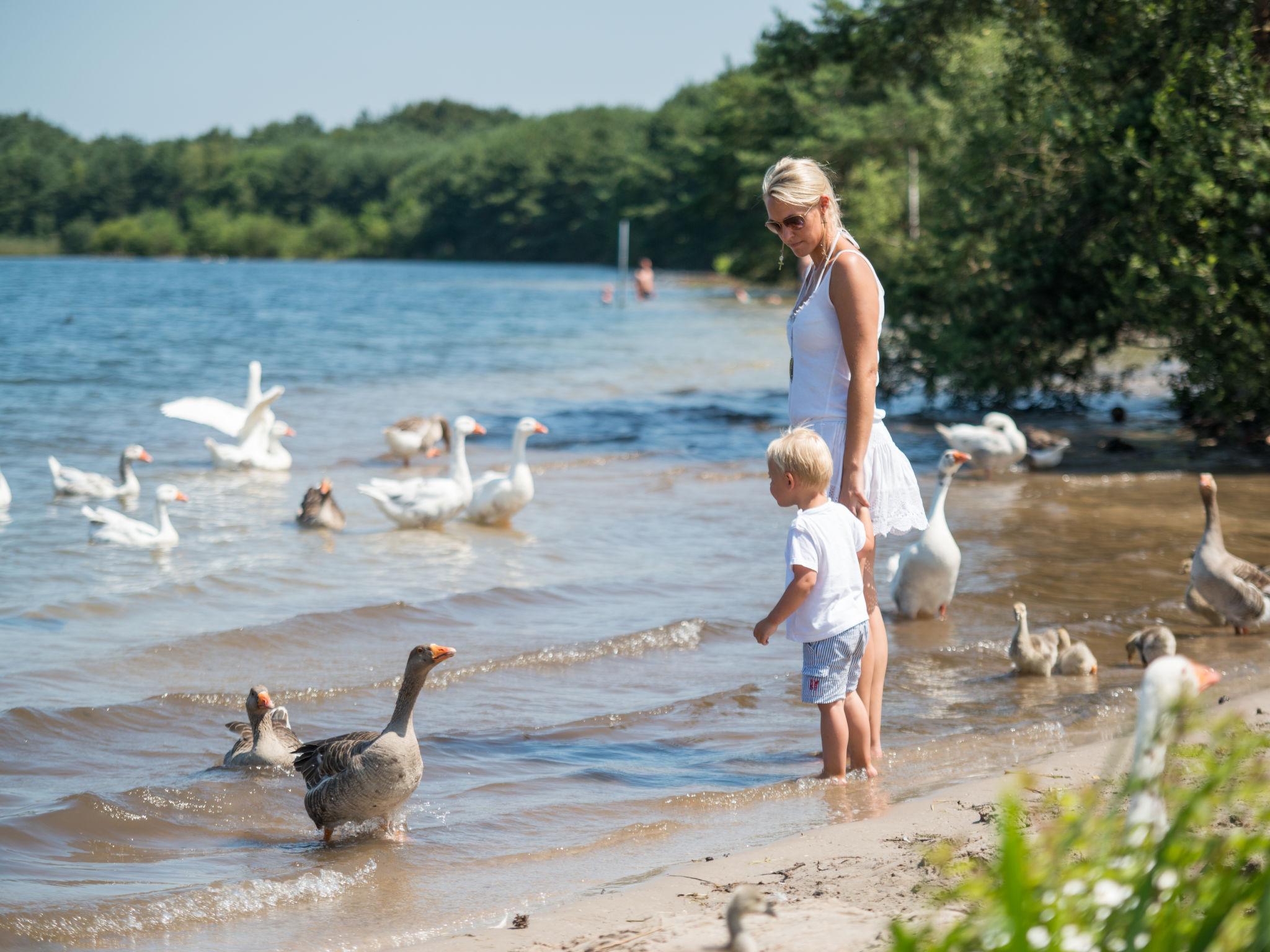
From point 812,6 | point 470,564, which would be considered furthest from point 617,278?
point 470,564

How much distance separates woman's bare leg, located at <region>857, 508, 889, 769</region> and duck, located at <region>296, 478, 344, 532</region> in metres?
7.38

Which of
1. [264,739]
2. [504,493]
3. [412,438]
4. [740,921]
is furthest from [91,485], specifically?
[740,921]

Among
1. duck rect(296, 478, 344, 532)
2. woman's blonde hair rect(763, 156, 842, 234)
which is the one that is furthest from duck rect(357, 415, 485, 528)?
woman's blonde hair rect(763, 156, 842, 234)

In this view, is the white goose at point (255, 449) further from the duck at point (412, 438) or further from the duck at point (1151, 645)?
the duck at point (1151, 645)

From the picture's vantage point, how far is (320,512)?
1156 centimetres

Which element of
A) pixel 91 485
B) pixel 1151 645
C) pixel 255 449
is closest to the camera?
pixel 1151 645

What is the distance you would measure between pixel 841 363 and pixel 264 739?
124 inches

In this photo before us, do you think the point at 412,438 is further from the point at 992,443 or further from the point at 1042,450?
the point at 1042,450

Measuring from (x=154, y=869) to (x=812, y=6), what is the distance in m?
15.0

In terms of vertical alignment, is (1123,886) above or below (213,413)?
above

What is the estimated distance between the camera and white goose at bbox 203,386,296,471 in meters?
14.9

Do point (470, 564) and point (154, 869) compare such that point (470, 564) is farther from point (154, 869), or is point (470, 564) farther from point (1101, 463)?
point (1101, 463)

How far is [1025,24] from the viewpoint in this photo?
15.4 m

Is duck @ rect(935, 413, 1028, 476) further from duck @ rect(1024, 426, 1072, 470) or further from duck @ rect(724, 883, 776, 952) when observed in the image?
duck @ rect(724, 883, 776, 952)
